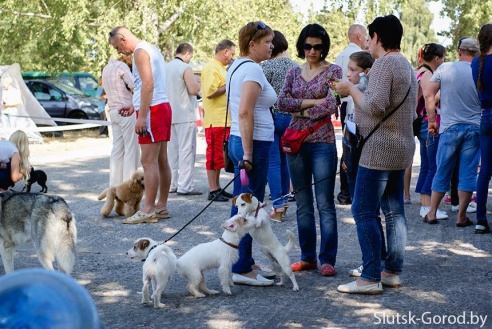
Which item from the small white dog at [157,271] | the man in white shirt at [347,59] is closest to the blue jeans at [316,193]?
the small white dog at [157,271]

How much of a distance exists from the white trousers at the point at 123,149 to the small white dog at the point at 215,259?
498 centimetres

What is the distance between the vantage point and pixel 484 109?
27.3 feet

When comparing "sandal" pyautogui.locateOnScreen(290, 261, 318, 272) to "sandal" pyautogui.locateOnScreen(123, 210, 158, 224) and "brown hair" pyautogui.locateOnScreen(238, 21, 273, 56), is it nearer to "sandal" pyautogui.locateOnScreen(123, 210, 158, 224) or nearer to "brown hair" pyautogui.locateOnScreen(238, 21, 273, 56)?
"brown hair" pyautogui.locateOnScreen(238, 21, 273, 56)

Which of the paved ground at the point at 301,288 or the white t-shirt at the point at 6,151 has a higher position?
the white t-shirt at the point at 6,151

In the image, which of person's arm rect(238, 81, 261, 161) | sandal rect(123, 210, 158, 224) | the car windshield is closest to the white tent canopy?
the car windshield

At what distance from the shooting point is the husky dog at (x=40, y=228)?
639 centimetres

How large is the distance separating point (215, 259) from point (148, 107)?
10.6 ft

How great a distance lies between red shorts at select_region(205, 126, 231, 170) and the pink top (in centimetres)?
427

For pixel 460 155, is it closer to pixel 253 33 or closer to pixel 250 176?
pixel 250 176

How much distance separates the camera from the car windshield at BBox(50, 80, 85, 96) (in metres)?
28.0

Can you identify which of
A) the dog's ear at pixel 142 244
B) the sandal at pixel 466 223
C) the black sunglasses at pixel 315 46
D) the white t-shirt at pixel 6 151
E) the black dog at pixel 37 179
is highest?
the black sunglasses at pixel 315 46

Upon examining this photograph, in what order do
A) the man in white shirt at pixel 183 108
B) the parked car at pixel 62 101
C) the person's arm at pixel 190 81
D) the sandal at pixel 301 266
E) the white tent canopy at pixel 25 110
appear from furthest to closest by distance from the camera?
1. the parked car at pixel 62 101
2. the white tent canopy at pixel 25 110
3. the man in white shirt at pixel 183 108
4. the person's arm at pixel 190 81
5. the sandal at pixel 301 266

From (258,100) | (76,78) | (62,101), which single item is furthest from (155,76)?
(76,78)

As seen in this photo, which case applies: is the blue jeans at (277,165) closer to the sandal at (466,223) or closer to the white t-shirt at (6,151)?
the sandal at (466,223)
